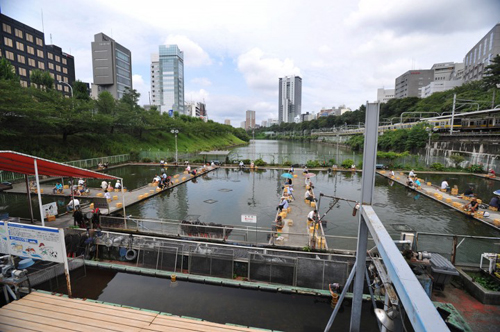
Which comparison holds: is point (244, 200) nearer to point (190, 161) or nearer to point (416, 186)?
point (416, 186)

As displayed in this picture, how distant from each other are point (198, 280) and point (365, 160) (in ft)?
23.1

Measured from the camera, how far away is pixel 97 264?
934cm

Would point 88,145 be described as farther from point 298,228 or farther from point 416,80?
point 416,80

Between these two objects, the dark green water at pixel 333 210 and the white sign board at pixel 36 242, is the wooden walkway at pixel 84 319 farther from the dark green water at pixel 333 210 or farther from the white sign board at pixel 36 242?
the dark green water at pixel 333 210

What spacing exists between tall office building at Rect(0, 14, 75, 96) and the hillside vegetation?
14178 millimetres

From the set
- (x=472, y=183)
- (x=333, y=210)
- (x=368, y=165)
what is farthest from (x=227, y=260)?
(x=472, y=183)

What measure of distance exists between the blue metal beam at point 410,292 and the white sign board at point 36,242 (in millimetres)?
7507

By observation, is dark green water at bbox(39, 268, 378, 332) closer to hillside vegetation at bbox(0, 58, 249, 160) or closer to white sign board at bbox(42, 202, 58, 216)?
white sign board at bbox(42, 202, 58, 216)

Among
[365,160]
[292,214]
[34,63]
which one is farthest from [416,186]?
[34,63]

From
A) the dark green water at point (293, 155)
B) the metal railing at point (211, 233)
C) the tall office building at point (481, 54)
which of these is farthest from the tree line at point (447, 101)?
the metal railing at point (211, 233)

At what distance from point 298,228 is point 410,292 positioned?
11903 mm

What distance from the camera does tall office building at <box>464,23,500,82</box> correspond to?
80.8 metres

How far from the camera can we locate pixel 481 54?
9119cm

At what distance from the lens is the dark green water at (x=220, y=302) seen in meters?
6.79
